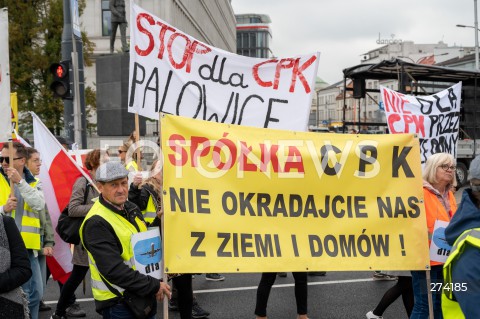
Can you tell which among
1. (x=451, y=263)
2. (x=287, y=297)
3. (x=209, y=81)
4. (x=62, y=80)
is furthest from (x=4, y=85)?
(x=62, y=80)

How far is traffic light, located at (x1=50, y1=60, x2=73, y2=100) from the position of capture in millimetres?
12570

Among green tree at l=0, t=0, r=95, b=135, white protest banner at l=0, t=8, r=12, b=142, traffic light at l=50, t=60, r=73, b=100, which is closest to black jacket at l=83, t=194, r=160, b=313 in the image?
white protest banner at l=0, t=8, r=12, b=142

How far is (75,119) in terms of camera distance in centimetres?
1299

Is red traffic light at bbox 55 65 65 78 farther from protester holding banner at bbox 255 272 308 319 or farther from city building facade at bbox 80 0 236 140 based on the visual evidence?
city building facade at bbox 80 0 236 140

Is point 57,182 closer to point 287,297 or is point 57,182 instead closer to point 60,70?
point 287,297

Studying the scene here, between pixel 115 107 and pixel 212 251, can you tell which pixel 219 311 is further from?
pixel 115 107

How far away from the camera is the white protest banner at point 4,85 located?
462cm

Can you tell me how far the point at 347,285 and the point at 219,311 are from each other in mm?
1765

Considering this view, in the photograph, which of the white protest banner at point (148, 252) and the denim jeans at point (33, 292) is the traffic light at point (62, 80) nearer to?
the denim jeans at point (33, 292)

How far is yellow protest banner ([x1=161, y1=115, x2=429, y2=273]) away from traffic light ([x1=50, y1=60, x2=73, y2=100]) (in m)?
8.86

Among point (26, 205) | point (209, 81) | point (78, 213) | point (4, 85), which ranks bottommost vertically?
point (78, 213)

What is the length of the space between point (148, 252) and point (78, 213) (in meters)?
1.98

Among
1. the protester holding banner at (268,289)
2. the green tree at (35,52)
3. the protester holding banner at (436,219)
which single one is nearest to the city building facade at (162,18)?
the green tree at (35,52)

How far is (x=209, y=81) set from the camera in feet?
20.6
